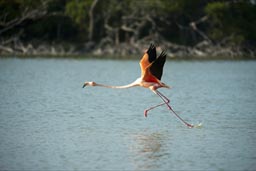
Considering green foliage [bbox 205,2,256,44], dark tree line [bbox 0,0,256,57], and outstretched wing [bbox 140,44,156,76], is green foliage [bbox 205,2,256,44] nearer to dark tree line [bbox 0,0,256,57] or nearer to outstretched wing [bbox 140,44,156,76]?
dark tree line [bbox 0,0,256,57]

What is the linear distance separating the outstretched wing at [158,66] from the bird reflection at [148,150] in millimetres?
1675

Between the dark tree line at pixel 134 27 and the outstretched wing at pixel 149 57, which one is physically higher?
the outstretched wing at pixel 149 57

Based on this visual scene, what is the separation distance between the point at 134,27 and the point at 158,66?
31.4 meters

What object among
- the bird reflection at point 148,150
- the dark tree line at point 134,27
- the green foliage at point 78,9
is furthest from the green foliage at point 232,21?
the bird reflection at point 148,150

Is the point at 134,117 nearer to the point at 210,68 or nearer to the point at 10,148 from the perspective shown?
the point at 10,148

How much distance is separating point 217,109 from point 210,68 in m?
17.4

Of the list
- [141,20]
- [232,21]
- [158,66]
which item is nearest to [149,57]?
[158,66]

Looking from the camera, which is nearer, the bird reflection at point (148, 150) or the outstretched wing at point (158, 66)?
the bird reflection at point (148, 150)

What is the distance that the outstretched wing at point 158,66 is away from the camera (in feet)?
42.7

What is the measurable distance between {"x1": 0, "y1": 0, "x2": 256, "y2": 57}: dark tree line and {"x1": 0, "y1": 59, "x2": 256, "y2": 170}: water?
54.0 ft

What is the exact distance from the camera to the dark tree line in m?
40.9

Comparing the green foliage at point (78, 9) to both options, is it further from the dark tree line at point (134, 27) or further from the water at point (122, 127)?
the water at point (122, 127)

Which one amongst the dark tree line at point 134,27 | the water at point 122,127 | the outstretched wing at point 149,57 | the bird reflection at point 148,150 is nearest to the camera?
the bird reflection at point 148,150

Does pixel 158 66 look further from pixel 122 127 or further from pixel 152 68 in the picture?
pixel 122 127
